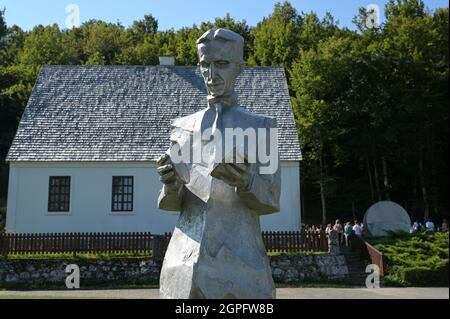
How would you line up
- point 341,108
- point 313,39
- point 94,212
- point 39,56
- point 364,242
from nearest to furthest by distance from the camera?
point 364,242 → point 94,212 → point 341,108 → point 313,39 → point 39,56

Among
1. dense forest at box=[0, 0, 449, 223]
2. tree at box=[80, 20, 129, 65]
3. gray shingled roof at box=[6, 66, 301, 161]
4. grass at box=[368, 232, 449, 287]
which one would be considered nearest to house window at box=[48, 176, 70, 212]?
gray shingled roof at box=[6, 66, 301, 161]

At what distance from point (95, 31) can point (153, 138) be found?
48.3 meters

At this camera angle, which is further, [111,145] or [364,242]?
[111,145]

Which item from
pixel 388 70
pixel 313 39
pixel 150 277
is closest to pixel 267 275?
pixel 150 277

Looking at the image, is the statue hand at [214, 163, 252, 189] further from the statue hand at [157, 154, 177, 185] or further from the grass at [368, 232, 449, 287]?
the grass at [368, 232, 449, 287]

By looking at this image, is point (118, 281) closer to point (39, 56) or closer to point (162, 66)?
point (162, 66)

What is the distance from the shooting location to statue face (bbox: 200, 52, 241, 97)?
4.14 m

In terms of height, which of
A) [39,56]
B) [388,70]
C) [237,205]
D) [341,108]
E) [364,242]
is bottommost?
[364,242]

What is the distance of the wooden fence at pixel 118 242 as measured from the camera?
2197 centimetres

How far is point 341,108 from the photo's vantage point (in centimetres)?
4116

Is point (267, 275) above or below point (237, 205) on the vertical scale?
below

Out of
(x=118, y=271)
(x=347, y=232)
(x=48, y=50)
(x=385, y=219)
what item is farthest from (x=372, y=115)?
(x=48, y=50)

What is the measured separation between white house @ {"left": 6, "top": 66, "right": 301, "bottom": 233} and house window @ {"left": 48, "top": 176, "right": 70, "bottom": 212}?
0.17 feet

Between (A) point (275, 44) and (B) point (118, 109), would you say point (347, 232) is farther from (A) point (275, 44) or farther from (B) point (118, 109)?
(A) point (275, 44)
